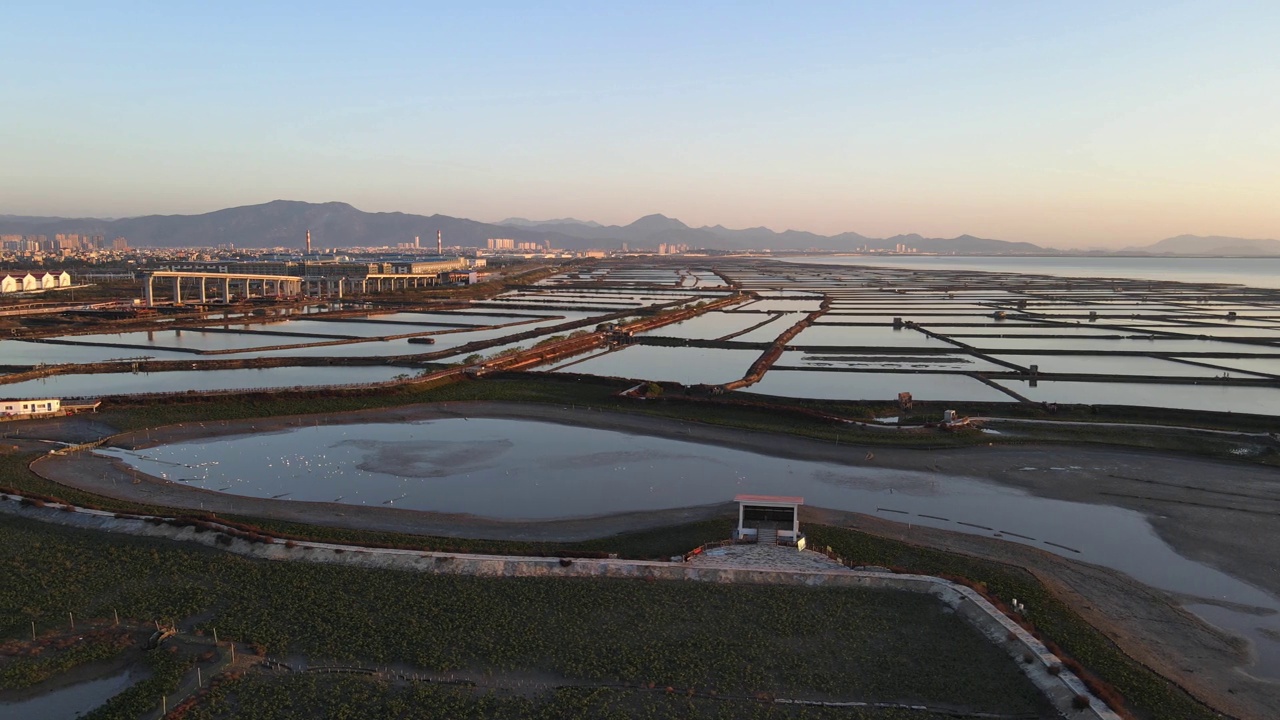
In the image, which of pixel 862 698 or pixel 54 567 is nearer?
pixel 862 698

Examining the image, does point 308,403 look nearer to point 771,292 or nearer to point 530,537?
point 530,537

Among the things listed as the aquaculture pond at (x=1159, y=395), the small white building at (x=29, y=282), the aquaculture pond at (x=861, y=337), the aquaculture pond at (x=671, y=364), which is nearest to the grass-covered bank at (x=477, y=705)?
the aquaculture pond at (x=671, y=364)

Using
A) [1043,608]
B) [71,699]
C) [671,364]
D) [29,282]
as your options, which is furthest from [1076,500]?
[29,282]

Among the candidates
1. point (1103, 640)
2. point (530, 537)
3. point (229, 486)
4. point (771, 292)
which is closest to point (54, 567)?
point (229, 486)

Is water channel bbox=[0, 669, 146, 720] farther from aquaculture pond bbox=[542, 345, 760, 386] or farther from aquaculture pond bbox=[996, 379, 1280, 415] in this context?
aquaculture pond bbox=[996, 379, 1280, 415]

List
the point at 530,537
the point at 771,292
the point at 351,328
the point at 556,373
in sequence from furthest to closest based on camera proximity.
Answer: the point at 771,292
the point at 351,328
the point at 556,373
the point at 530,537

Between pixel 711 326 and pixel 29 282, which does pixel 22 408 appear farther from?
pixel 29 282

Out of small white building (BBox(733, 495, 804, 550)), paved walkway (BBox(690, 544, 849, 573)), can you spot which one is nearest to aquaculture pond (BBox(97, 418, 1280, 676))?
small white building (BBox(733, 495, 804, 550))
